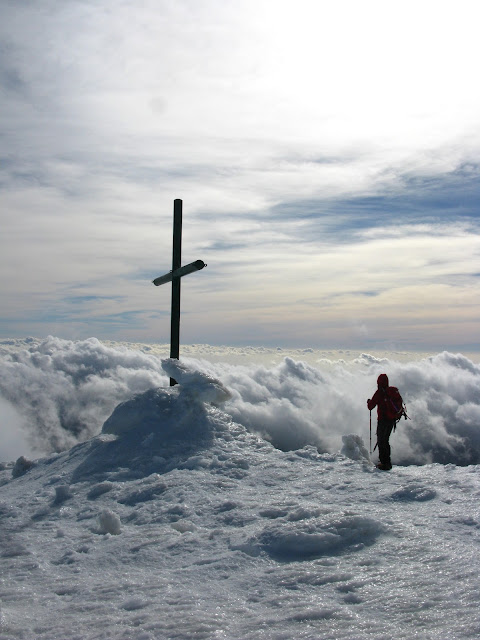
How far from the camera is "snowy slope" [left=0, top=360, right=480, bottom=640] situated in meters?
4.18

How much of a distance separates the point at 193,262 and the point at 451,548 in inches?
289

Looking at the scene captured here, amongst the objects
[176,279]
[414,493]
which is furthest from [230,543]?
[176,279]

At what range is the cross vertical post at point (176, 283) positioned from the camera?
1152 centimetres

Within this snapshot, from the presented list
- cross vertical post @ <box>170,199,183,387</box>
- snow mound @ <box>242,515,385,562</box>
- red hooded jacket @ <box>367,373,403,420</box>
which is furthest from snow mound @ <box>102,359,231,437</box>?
snow mound @ <box>242,515,385,562</box>

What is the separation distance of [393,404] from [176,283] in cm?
535

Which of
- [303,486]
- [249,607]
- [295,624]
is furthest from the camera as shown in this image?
[303,486]

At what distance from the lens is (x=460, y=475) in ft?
28.3

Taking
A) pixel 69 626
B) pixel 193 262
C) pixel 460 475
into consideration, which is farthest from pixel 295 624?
pixel 193 262

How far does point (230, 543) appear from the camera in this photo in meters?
5.79

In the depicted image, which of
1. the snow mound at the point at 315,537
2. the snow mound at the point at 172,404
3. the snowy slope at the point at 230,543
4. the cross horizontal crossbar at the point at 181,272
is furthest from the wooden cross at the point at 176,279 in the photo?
the snow mound at the point at 315,537

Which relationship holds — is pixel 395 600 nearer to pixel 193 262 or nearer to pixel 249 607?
pixel 249 607

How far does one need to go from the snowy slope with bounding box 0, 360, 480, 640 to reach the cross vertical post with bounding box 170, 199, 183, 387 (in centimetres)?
226

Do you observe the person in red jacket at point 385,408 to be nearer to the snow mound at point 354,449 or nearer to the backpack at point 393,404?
the backpack at point 393,404

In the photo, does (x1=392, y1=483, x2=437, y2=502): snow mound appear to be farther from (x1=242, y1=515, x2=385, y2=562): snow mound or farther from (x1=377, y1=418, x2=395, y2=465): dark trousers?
(x1=377, y1=418, x2=395, y2=465): dark trousers
